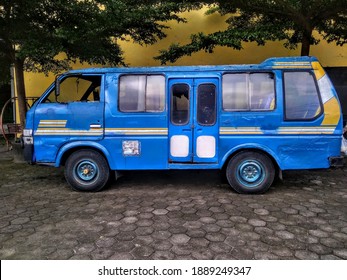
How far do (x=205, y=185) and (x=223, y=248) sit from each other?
2.61 metres

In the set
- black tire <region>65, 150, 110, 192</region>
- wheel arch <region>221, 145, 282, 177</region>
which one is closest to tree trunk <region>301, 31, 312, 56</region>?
wheel arch <region>221, 145, 282, 177</region>

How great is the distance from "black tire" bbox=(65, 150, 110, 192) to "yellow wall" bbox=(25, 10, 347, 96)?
6.71m

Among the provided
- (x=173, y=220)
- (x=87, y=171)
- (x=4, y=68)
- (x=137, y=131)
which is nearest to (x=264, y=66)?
(x=137, y=131)

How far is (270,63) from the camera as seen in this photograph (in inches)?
210

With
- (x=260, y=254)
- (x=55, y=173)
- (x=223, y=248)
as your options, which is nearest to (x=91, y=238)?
(x=223, y=248)

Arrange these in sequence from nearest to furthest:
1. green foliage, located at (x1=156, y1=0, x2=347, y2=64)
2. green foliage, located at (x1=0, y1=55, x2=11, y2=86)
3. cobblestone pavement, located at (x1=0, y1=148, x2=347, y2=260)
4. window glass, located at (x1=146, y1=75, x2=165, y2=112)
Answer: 1. cobblestone pavement, located at (x1=0, y1=148, x2=347, y2=260)
2. window glass, located at (x1=146, y1=75, x2=165, y2=112)
3. green foliage, located at (x1=156, y1=0, x2=347, y2=64)
4. green foliage, located at (x1=0, y1=55, x2=11, y2=86)

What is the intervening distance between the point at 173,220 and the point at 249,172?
6.27ft

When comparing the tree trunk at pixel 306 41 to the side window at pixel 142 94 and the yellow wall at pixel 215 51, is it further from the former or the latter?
the side window at pixel 142 94

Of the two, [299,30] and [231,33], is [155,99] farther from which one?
[299,30]

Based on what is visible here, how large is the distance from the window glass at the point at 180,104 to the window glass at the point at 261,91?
1.19 meters

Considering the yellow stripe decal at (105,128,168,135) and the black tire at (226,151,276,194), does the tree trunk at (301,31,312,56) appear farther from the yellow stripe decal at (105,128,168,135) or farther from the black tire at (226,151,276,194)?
the yellow stripe decal at (105,128,168,135)

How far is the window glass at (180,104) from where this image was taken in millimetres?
5473

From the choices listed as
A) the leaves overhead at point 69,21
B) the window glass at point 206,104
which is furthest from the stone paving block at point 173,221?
the leaves overhead at point 69,21

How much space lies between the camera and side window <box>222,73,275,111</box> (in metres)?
5.32
